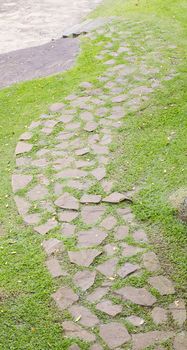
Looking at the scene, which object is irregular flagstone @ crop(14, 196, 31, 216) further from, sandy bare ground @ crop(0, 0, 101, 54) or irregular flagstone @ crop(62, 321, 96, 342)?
sandy bare ground @ crop(0, 0, 101, 54)

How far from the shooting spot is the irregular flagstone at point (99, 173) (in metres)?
5.62

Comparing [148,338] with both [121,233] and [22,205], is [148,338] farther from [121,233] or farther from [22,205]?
[22,205]

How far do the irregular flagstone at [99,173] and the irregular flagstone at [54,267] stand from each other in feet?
4.35

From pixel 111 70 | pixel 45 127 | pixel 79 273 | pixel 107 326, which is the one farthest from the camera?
pixel 111 70

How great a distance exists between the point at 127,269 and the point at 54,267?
60cm

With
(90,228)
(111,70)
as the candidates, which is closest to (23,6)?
(111,70)

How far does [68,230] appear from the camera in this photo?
16.0ft

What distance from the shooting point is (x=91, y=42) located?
9805mm

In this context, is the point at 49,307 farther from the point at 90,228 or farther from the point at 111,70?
the point at 111,70

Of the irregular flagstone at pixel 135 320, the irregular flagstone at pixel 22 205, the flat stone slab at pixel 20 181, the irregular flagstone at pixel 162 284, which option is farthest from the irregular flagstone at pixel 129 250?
the flat stone slab at pixel 20 181

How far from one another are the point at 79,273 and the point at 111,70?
4.74 metres

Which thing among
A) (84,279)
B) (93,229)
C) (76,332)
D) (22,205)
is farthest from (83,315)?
(22,205)

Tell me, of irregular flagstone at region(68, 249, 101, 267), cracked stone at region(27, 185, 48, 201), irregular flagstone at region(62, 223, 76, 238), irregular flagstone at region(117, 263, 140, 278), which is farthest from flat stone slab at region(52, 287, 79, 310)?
cracked stone at region(27, 185, 48, 201)

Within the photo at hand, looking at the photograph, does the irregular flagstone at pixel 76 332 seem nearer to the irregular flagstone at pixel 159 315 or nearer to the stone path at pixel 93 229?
the stone path at pixel 93 229
